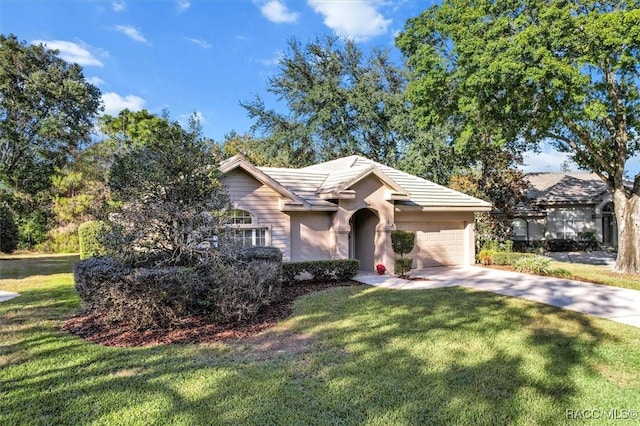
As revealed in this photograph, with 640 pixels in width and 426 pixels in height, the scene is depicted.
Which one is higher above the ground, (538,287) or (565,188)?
(565,188)

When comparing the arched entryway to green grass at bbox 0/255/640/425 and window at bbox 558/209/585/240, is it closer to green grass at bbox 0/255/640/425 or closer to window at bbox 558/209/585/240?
green grass at bbox 0/255/640/425

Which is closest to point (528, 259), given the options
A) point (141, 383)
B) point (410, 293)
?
point (410, 293)

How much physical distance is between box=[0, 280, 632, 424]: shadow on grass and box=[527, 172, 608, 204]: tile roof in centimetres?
2617

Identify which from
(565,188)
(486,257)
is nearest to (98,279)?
(486,257)

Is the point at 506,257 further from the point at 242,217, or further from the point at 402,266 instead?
the point at 242,217

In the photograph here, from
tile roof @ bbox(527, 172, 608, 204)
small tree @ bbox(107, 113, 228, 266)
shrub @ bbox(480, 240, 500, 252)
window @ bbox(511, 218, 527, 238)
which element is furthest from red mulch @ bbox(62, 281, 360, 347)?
window @ bbox(511, 218, 527, 238)

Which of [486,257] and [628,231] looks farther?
[486,257]

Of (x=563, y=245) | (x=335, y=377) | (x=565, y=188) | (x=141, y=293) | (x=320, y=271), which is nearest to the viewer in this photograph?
(x=335, y=377)

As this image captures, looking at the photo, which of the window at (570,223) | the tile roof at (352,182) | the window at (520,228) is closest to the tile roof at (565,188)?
the window at (570,223)

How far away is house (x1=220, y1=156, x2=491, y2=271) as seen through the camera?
14.4 m

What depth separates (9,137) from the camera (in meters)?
19.5

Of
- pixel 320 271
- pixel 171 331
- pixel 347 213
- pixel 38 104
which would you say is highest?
pixel 38 104

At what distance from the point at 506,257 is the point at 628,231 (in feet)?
16.2

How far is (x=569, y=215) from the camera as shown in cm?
3134
